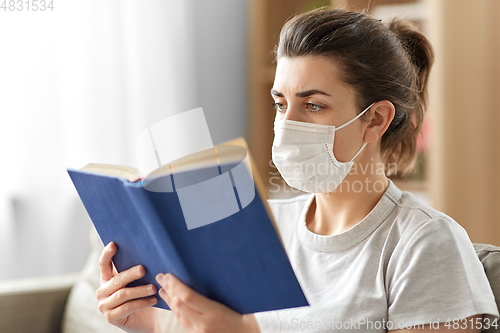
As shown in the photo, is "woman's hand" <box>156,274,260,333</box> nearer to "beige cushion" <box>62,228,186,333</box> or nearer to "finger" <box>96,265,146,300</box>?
"finger" <box>96,265,146,300</box>

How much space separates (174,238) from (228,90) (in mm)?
1949

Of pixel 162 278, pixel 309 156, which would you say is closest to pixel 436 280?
pixel 309 156

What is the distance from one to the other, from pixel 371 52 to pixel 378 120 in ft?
0.46

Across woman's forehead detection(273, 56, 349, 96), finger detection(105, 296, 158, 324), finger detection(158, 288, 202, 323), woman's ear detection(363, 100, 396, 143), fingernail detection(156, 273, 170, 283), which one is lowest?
finger detection(105, 296, 158, 324)

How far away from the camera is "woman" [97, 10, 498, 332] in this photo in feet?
2.60

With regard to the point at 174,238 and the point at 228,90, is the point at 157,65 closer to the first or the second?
the point at 228,90

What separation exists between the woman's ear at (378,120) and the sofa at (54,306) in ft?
2.20

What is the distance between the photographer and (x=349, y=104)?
3.14 feet

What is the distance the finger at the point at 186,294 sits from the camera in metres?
0.69

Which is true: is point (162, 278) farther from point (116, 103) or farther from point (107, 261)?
point (116, 103)

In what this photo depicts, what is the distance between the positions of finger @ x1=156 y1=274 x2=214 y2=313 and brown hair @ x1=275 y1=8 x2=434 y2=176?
506 millimetres

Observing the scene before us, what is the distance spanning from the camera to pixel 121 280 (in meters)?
0.78

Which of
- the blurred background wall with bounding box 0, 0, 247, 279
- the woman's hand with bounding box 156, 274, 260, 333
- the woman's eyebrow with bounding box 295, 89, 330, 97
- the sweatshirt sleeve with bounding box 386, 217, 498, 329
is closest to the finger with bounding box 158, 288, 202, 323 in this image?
the woman's hand with bounding box 156, 274, 260, 333

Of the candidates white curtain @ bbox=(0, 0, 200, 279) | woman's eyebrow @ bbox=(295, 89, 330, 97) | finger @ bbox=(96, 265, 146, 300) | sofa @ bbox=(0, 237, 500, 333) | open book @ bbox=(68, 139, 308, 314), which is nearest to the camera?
open book @ bbox=(68, 139, 308, 314)
